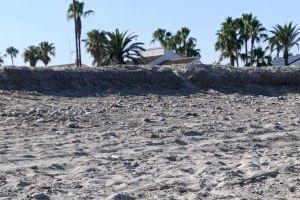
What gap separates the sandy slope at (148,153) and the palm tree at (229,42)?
3813 centimetres

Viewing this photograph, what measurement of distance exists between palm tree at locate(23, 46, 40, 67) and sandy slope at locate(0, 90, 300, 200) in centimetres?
5192

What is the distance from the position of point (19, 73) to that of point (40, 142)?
12445mm

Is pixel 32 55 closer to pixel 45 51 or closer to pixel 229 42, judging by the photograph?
pixel 45 51

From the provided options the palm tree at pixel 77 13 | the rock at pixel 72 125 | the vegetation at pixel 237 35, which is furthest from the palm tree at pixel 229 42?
the rock at pixel 72 125

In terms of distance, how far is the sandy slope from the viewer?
7.21 meters

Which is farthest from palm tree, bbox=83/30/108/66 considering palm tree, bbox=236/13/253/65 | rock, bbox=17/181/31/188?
rock, bbox=17/181/31/188

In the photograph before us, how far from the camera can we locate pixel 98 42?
5059 cm

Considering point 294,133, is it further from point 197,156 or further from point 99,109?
point 99,109

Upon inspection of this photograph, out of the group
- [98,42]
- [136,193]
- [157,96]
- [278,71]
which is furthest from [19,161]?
[98,42]

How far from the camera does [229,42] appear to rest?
54531 mm

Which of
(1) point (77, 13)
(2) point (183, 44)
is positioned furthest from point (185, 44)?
(1) point (77, 13)

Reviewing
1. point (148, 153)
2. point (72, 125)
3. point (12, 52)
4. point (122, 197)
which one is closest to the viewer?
point (122, 197)

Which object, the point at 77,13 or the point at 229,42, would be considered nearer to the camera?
the point at 77,13

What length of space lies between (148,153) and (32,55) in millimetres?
60970
